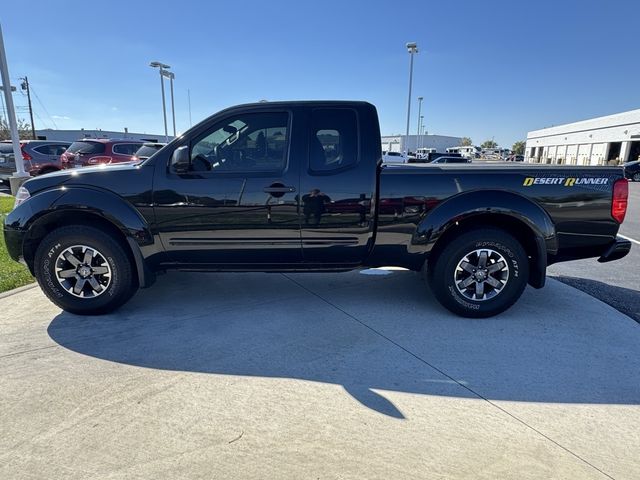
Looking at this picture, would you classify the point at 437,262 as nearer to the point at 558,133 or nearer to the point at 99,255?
the point at 99,255

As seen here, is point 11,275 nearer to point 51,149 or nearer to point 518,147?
point 51,149

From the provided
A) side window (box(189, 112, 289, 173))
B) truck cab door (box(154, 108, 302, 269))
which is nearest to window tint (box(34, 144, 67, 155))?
truck cab door (box(154, 108, 302, 269))

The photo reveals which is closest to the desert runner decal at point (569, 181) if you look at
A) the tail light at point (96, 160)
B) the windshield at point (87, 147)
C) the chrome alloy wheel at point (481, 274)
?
the chrome alloy wheel at point (481, 274)

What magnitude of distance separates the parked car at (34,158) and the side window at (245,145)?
41.0 feet

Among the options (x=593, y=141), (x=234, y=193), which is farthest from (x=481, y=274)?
(x=593, y=141)

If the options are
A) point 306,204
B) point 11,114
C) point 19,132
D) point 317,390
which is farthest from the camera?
point 19,132

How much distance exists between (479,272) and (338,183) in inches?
63.6

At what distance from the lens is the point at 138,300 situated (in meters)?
4.39

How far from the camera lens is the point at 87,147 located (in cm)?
1245

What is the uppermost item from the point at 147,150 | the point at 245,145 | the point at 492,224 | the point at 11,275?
the point at 147,150

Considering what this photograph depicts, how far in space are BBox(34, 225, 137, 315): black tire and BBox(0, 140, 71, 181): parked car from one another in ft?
38.7

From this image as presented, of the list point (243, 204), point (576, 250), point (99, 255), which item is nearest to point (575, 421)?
point (576, 250)

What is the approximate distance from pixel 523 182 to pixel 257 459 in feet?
10.5

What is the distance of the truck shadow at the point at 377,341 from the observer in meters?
2.90
